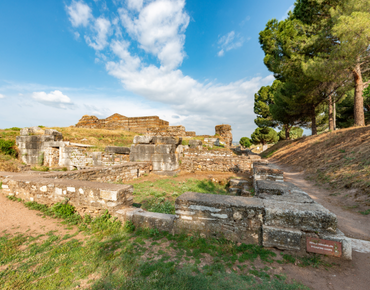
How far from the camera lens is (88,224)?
11.3 ft

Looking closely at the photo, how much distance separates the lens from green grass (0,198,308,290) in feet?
6.28

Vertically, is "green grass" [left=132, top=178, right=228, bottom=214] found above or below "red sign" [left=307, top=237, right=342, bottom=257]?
below

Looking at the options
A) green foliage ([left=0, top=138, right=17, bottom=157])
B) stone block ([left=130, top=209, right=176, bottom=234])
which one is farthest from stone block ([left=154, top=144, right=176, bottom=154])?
green foliage ([left=0, top=138, right=17, bottom=157])

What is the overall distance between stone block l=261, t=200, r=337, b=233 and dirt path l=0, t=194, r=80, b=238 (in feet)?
12.5

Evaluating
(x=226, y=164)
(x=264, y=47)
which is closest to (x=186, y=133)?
(x=226, y=164)

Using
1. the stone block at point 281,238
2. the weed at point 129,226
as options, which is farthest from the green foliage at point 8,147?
the stone block at point 281,238

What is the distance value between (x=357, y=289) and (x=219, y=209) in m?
1.73

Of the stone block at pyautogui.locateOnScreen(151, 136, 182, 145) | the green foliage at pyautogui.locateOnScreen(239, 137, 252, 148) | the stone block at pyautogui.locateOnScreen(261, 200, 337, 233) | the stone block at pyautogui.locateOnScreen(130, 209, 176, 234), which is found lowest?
the stone block at pyautogui.locateOnScreen(130, 209, 176, 234)

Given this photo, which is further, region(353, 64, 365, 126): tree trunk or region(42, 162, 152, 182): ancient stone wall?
region(353, 64, 365, 126): tree trunk

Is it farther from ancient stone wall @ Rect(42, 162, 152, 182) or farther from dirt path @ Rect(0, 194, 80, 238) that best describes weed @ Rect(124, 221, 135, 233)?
ancient stone wall @ Rect(42, 162, 152, 182)

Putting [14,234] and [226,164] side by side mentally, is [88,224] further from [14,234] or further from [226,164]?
[226,164]

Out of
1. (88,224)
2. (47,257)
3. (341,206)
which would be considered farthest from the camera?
(341,206)

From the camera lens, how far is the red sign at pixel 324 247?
7.09 feet

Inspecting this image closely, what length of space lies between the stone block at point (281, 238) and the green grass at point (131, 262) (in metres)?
0.16
